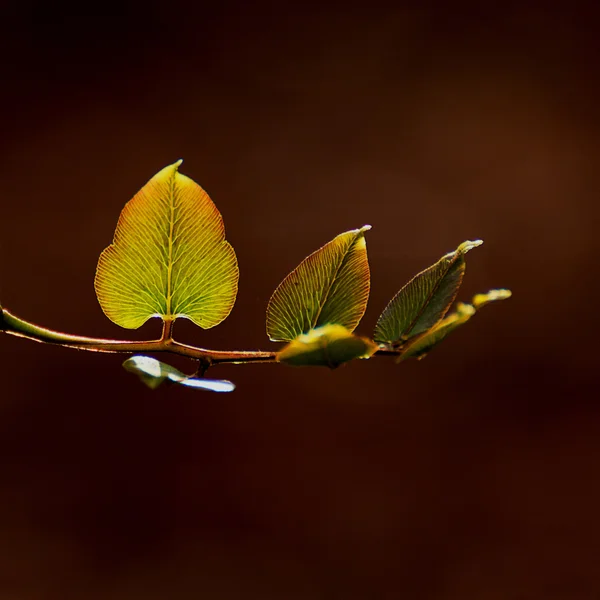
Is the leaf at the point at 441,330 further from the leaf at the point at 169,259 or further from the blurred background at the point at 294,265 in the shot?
the blurred background at the point at 294,265

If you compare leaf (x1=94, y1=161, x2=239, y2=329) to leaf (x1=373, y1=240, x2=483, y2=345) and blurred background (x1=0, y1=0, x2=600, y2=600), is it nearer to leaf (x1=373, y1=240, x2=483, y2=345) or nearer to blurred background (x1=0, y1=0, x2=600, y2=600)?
leaf (x1=373, y1=240, x2=483, y2=345)

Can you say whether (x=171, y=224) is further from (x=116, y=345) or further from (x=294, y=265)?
(x=294, y=265)

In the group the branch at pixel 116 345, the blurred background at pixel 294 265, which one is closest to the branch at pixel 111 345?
the branch at pixel 116 345

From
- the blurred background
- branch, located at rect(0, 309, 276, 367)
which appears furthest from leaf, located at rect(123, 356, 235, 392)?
the blurred background

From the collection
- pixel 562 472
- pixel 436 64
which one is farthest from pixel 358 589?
pixel 436 64

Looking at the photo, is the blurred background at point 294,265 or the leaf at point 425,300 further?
the blurred background at point 294,265

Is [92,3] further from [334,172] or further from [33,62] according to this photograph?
[334,172]

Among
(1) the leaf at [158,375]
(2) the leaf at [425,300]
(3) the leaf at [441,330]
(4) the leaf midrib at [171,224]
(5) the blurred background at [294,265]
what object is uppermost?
(5) the blurred background at [294,265]
